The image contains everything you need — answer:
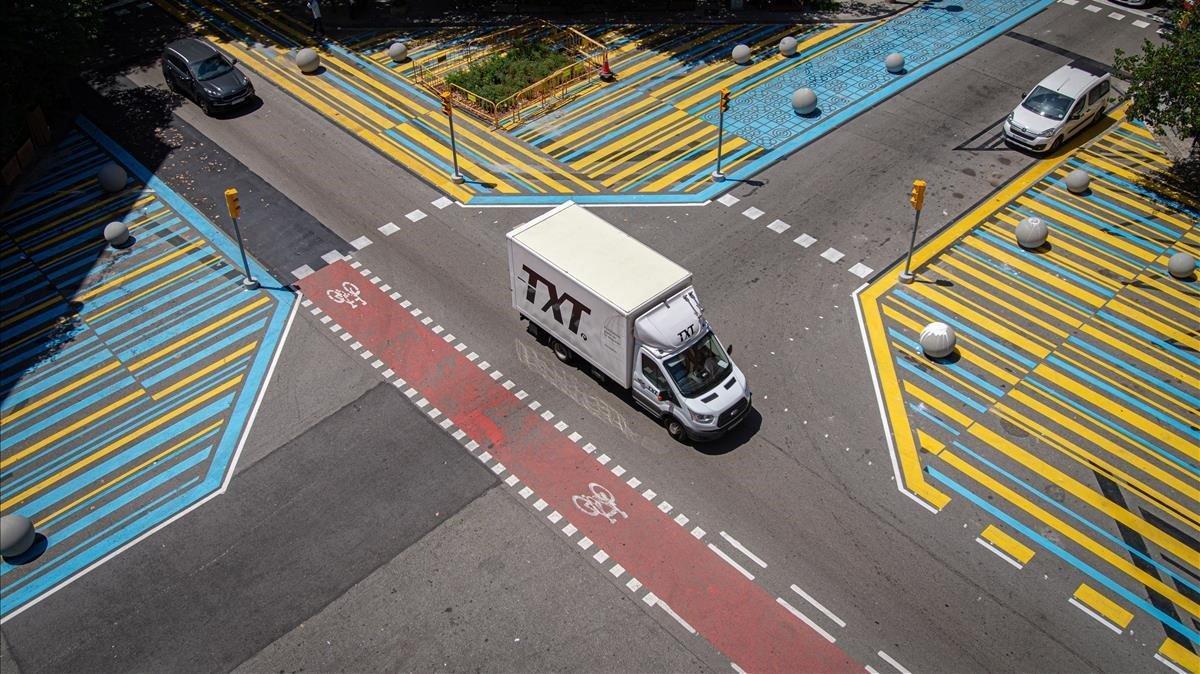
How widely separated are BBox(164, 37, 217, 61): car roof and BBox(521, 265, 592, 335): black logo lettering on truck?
20.6 metres

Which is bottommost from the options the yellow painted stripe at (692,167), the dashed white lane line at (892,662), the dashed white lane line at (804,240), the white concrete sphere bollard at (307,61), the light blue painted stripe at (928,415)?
the dashed white lane line at (892,662)

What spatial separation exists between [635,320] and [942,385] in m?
9.17

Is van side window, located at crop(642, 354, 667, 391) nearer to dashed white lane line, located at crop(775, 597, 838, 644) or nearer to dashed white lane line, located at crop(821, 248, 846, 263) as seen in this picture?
dashed white lane line, located at crop(775, 597, 838, 644)

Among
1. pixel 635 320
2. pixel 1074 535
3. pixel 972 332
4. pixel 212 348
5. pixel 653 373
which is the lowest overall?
pixel 1074 535

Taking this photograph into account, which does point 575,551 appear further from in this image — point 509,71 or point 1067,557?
point 509,71

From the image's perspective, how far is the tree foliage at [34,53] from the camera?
3238 centimetres

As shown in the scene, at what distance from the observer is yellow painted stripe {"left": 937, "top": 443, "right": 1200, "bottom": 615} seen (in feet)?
67.0

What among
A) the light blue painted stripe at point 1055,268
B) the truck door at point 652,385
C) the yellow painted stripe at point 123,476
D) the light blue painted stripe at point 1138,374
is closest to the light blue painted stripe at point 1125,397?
the light blue painted stripe at point 1138,374

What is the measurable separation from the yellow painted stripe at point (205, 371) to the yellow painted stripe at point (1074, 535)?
19.2m

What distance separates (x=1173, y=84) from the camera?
30.6 meters

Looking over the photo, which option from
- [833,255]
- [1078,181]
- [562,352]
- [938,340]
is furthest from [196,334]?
[1078,181]

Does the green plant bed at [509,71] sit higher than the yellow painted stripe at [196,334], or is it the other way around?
the green plant bed at [509,71]

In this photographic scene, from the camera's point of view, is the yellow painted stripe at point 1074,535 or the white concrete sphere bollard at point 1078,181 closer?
the yellow painted stripe at point 1074,535

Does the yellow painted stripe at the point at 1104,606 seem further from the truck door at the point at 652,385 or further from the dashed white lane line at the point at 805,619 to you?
the truck door at the point at 652,385
